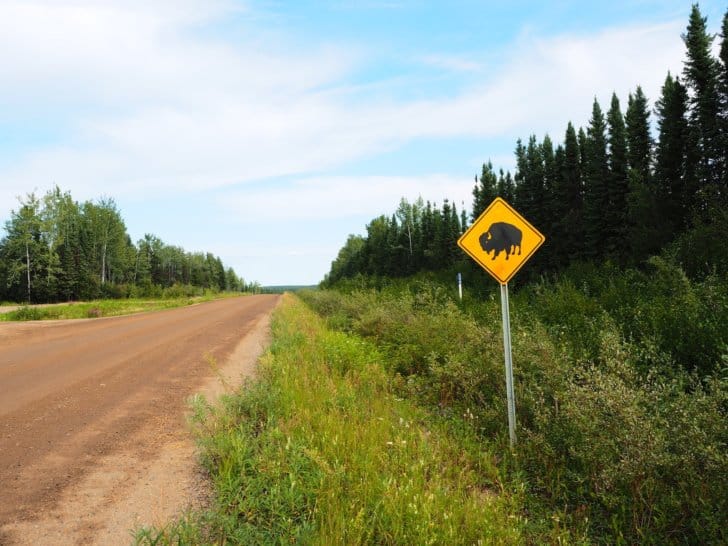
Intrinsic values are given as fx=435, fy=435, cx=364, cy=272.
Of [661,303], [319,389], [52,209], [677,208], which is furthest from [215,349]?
[52,209]

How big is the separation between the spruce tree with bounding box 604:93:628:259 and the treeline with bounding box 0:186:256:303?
69653 mm

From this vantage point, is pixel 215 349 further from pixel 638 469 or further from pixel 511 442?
pixel 638 469

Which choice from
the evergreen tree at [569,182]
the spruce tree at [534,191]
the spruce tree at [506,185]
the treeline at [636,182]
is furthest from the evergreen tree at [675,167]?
the spruce tree at [506,185]

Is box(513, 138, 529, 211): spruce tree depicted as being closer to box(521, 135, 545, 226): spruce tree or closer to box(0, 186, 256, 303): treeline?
box(521, 135, 545, 226): spruce tree

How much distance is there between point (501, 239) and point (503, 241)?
36 mm

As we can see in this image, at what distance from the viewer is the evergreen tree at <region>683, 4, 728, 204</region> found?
29.9m

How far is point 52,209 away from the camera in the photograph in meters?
63.8

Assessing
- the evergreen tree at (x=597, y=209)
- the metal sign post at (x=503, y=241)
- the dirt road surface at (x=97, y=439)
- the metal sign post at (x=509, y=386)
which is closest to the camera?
the dirt road surface at (x=97, y=439)

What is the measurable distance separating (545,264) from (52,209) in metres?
67.9

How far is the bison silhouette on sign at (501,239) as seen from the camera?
512cm

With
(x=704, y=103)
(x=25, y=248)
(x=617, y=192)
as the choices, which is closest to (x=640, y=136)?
(x=617, y=192)

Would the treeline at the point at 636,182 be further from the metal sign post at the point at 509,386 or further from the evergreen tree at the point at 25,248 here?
the evergreen tree at the point at 25,248

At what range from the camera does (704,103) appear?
1200 inches

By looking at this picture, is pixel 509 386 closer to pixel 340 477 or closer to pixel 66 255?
pixel 340 477
